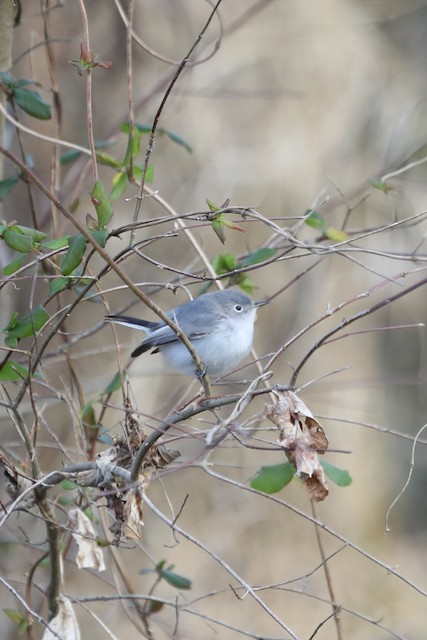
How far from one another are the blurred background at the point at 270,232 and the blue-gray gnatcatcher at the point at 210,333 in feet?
2.94

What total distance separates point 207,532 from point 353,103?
3.06 metres

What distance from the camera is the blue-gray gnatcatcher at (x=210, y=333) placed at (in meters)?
2.91

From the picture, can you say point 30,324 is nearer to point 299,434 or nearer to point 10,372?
point 10,372

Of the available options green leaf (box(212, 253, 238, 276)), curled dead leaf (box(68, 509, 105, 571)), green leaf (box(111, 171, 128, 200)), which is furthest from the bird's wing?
curled dead leaf (box(68, 509, 105, 571))

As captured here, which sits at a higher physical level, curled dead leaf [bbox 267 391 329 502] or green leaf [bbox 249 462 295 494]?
curled dead leaf [bbox 267 391 329 502]

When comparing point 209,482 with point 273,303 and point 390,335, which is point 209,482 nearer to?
point 273,303

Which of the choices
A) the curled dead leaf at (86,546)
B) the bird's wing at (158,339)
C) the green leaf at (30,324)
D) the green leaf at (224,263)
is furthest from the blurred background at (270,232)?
the curled dead leaf at (86,546)

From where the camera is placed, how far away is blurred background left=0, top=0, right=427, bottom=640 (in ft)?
14.5

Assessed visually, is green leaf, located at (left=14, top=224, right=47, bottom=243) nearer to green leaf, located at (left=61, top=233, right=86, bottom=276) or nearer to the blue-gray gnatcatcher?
green leaf, located at (left=61, top=233, right=86, bottom=276)

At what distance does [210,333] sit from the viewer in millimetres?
3006

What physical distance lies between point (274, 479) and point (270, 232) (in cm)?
341

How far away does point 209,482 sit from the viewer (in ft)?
17.1

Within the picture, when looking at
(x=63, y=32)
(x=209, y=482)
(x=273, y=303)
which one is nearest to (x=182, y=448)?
(x=209, y=482)

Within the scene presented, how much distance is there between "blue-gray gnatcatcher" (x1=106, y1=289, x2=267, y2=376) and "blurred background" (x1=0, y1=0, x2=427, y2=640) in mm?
897
